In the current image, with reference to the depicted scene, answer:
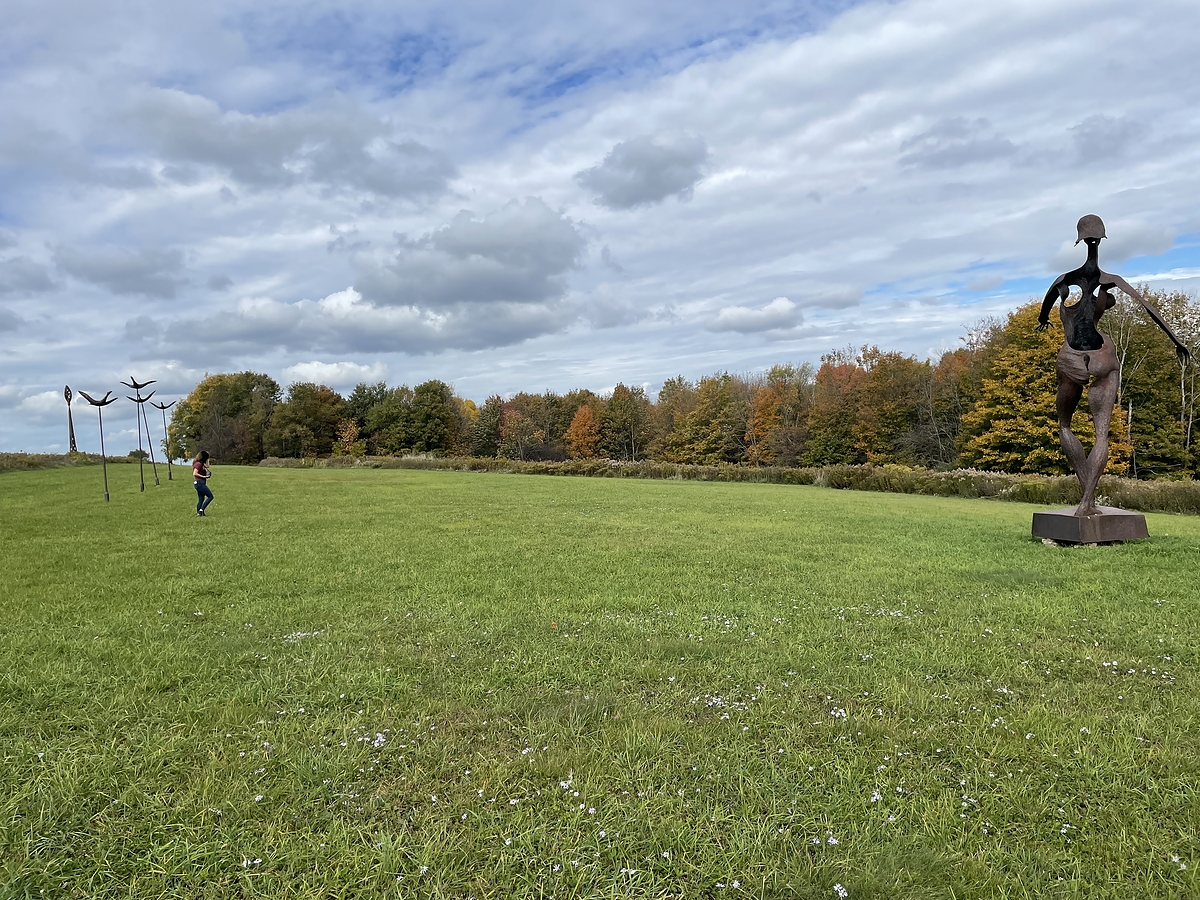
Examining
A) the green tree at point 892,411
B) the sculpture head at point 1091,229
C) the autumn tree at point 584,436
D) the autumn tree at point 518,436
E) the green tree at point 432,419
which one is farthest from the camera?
the green tree at point 432,419

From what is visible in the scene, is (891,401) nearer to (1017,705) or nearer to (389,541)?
(389,541)

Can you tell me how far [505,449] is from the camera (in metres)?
74.1

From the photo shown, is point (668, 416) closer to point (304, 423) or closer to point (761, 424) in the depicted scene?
point (761, 424)

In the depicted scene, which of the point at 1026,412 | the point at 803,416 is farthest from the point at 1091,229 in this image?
the point at 803,416

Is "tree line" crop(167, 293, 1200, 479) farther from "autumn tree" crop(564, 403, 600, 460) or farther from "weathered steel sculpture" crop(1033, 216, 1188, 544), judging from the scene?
"weathered steel sculpture" crop(1033, 216, 1188, 544)

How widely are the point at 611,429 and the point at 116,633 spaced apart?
69.1 meters

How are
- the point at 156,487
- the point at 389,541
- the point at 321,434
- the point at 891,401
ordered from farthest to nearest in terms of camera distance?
the point at 321,434 < the point at 891,401 < the point at 156,487 < the point at 389,541

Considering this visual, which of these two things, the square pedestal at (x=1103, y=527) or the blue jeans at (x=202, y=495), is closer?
the square pedestal at (x=1103, y=527)

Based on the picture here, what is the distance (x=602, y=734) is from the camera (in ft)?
12.1

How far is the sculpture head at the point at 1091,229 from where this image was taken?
10086 mm

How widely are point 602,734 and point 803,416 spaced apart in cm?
6224

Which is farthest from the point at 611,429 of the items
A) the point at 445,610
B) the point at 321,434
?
the point at 445,610

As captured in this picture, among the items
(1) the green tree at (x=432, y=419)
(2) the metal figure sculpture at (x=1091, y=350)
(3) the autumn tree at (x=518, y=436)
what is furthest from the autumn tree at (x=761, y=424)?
(2) the metal figure sculpture at (x=1091, y=350)

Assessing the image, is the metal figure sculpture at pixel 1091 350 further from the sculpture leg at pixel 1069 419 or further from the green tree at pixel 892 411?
the green tree at pixel 892 411
